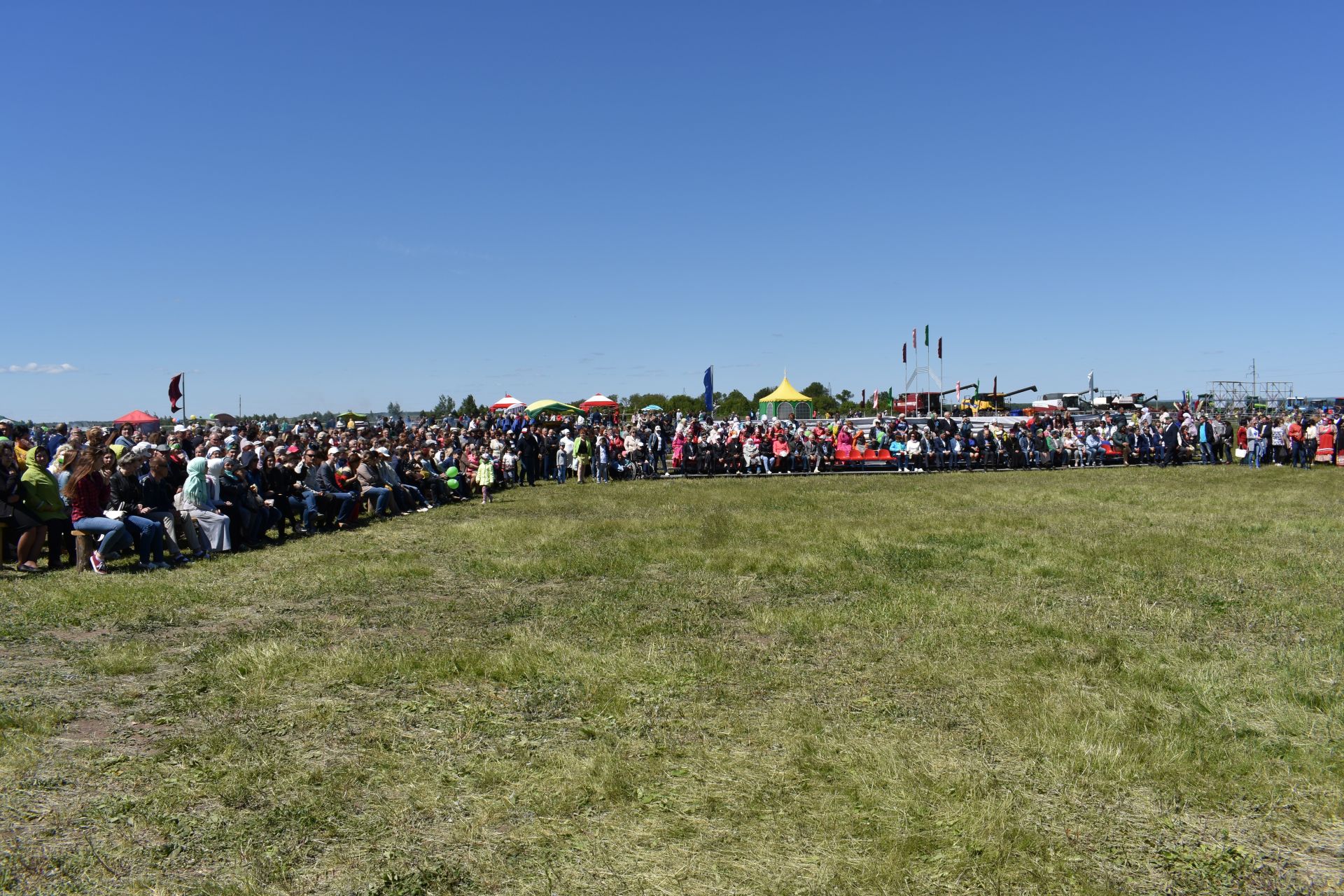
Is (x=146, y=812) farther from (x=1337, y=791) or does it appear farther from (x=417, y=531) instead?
(x=417, y=531)

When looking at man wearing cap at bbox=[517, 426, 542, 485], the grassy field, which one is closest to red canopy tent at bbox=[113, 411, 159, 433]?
man wearing cap at bbox=[517, 426, 542, 485]

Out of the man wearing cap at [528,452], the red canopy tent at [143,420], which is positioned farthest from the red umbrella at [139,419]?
the man wearing cap at [528,452]

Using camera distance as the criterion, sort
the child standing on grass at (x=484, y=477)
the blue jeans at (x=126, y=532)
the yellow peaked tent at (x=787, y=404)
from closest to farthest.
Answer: the blue jeans at (x=126, y=532) < the child standing on grass at (x=484, y=477) < the yellow peaked tent at (x=787, y=404)

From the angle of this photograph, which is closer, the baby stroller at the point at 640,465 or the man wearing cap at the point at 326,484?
the man wearing cap at the point at 326,484

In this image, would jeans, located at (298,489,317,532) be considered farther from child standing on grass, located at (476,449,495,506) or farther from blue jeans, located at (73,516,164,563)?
child standing on grass, located at (476,449,495,506)

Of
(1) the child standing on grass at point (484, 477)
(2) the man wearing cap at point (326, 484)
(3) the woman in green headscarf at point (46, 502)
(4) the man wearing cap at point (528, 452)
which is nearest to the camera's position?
(3) the woman in green headscarf at point (46, 502)

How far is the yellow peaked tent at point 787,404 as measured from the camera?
4150cm

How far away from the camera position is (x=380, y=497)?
17094mm

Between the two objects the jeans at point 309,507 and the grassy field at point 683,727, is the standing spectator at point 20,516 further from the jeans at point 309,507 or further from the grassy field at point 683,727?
the jeans at point 309,507

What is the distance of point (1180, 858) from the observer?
381 centimetres

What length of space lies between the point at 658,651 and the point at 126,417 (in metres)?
33.4

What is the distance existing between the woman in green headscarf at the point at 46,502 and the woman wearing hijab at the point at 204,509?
1.39 m

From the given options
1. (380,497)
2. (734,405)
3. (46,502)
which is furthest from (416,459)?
(734,405)

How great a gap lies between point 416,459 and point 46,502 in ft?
30.8
